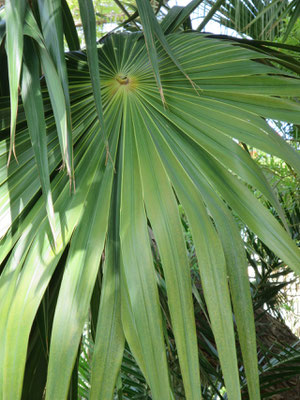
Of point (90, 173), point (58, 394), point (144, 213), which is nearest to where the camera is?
point (58, 394)

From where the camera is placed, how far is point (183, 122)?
2.54ft

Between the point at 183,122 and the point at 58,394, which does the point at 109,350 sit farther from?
the point at 183,122

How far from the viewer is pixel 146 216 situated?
645mm

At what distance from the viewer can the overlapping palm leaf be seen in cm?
52

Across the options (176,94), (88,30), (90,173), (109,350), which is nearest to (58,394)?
(109,350)

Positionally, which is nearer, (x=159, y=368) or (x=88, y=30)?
(x=159, y=368)

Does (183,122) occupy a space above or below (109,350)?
above

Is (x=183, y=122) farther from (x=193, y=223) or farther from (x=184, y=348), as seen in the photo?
(x=184, y=348)

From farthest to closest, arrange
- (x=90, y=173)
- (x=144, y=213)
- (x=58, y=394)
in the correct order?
(x=90, y=173) → (x=144, y=213) → (x=58, y=394)

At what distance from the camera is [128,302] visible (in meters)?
0.55

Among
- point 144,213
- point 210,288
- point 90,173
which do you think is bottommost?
point 210,288

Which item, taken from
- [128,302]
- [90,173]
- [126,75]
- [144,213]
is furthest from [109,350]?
[126,75]

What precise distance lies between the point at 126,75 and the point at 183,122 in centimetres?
21

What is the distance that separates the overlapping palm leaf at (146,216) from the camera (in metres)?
0.52
